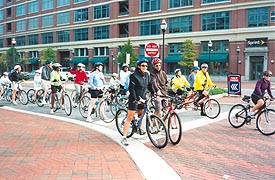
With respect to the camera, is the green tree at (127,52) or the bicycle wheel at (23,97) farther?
the green tree at (127,52)

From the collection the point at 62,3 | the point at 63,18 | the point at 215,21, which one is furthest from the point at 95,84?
the point at 62,3

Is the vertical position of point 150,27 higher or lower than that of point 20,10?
lower

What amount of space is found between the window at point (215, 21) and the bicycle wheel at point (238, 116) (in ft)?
121

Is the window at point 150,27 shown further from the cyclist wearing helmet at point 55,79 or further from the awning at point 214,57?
the cyclist wearing helmet at point 55,79

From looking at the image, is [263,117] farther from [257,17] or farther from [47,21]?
[47,21]

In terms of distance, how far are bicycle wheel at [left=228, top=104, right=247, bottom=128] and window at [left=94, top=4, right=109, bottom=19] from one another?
5088 cm

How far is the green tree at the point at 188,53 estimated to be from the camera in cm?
4453

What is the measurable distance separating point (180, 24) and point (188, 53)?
6.13 metres

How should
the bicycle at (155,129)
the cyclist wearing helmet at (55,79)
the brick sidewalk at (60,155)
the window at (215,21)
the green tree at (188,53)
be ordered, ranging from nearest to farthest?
the brick sidewalk at (60,155) → the bicycle at (155,129) → the cyclist wearing helmet at (55,79) → the window at (215,21) → the green tree at (188,53)

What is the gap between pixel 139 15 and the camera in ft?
174

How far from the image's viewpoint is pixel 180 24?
48.3 meters

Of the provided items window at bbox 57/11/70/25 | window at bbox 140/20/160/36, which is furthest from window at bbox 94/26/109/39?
window at bbox 57/11/70/25

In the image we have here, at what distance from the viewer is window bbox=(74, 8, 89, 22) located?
61.6 meters

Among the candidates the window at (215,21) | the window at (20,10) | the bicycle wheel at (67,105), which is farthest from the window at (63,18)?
the bicycle wheel at (67,105)
